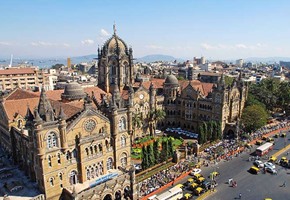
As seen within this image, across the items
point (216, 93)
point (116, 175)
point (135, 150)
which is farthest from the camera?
point (216, 93)

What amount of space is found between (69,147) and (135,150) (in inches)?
1090

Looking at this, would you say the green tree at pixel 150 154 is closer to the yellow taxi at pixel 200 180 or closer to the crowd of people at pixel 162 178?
the crowd of people at pixel 162 178

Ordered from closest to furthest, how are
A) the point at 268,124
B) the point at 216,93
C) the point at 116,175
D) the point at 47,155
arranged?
the point at 47,155 < the point at 116,175 < the point at 216,93 < the point at 268,124

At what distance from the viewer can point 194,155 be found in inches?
2522

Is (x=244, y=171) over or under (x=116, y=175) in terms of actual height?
under

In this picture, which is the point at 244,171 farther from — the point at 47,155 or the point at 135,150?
the point at 47,155

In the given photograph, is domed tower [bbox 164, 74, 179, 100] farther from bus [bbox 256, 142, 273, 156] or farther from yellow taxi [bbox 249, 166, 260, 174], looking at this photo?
yellow taxi [bbox 249, 166, 260, 174]

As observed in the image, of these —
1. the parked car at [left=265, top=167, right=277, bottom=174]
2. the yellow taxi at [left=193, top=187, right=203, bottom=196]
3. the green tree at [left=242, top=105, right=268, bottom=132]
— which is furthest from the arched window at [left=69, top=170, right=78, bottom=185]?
the green tree at [left=242, top=105, right=268, bottom=132]

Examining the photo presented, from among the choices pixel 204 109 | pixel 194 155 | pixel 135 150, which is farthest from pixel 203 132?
pixel 135 150

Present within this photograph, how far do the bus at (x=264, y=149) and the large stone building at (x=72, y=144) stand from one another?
32.8m

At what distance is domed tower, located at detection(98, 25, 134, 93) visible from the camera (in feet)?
241

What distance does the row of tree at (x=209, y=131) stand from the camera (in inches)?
2712

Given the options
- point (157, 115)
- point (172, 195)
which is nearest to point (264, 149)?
point (157, 115)

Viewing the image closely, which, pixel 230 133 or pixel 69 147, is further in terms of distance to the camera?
pixel 230 133
